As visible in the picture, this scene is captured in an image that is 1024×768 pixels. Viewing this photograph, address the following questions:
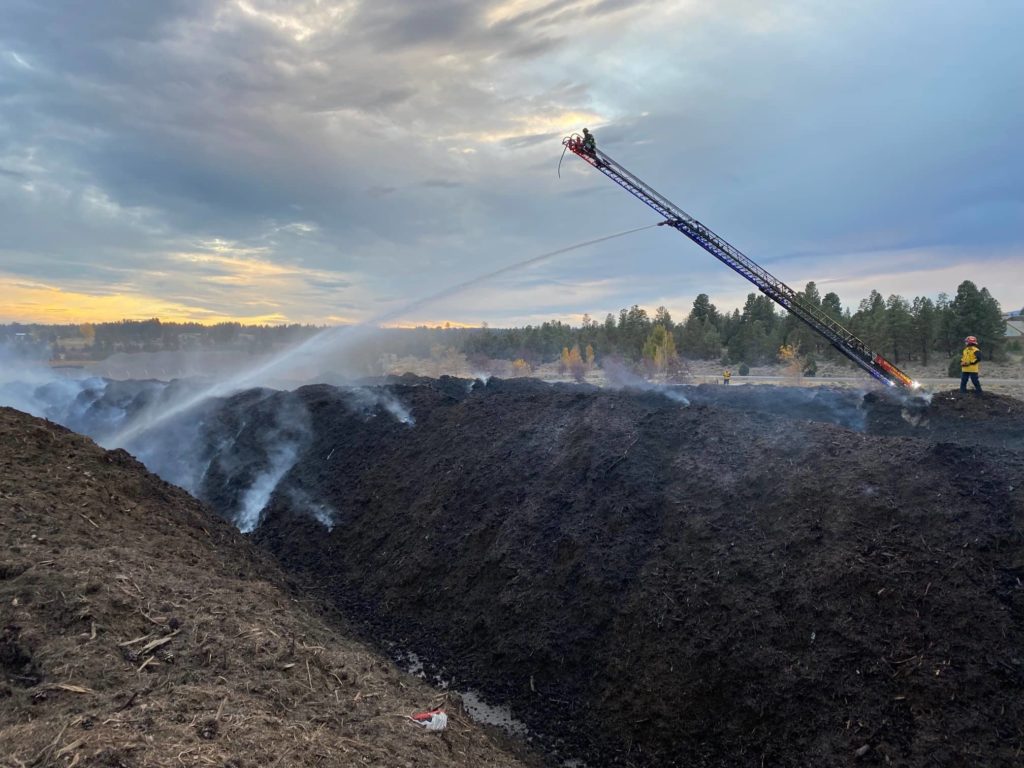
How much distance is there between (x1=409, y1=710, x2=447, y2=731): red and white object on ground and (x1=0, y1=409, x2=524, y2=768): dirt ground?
116 millimetres

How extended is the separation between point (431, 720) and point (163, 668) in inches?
96.4

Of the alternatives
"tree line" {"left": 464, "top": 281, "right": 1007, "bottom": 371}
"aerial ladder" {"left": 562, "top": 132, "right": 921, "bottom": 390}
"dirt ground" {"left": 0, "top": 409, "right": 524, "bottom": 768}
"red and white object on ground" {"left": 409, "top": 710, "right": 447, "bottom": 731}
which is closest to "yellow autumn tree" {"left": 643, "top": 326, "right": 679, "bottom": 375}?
"tree line" {"left": 464, "top": 281, "right": 1007, "bottom": 371}

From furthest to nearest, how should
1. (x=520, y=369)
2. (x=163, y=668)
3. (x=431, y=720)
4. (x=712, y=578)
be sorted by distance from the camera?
(x=520, y=369), (x=712, y=578), (x=431, y=720), (x=163, y=668)

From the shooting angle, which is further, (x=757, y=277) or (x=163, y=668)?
(x=757, y=277)

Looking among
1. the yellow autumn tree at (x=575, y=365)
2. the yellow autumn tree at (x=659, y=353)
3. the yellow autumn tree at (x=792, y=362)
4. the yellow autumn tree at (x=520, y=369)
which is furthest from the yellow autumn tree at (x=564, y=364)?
the yellow autumn tree at (x=792, y=362)

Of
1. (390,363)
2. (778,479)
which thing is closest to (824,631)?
(778,479)

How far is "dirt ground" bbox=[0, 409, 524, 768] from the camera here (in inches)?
161

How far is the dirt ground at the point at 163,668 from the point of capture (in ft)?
13.4

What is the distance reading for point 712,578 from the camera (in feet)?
30.1

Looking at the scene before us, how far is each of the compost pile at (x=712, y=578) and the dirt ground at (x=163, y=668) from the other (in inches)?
103

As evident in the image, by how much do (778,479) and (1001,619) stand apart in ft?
12.2

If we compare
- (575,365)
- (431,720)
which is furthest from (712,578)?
(575,365)

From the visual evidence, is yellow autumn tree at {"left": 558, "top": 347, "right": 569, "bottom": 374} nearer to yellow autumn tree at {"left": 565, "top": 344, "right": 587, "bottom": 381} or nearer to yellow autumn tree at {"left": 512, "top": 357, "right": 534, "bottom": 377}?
yellow autumn tree at {"left": 565, "top": 344, "right": 587, "bottom": 381}

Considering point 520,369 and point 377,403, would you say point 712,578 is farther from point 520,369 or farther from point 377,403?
point 520,369
